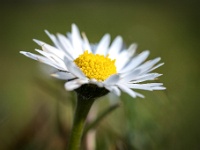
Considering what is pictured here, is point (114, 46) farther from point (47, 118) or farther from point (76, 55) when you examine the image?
point (47, 118)

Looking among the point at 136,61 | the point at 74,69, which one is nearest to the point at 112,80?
the point at 74,69

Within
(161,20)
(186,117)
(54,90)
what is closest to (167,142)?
(186,117)

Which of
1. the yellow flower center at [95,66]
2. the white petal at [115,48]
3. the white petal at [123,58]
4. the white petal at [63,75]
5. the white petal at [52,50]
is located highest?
the white petal at [115,48]

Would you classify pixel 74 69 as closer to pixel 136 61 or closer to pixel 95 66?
pixel 95 66

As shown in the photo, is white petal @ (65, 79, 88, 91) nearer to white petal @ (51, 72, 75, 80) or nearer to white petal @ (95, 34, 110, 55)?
white petal @ (51, 72, 75, 80)

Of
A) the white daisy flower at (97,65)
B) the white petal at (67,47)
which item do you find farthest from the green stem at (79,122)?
the white petal at (67,47)

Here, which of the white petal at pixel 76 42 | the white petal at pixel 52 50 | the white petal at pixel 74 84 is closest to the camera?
the white petal at pixel 74 84

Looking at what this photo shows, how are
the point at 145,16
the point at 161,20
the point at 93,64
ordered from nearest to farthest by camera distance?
1. the point at 93,64
2. the point at 161,20
3. the point at 145,16

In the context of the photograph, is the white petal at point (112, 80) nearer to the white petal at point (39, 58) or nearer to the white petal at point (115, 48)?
the white petal at point (39, 58)
